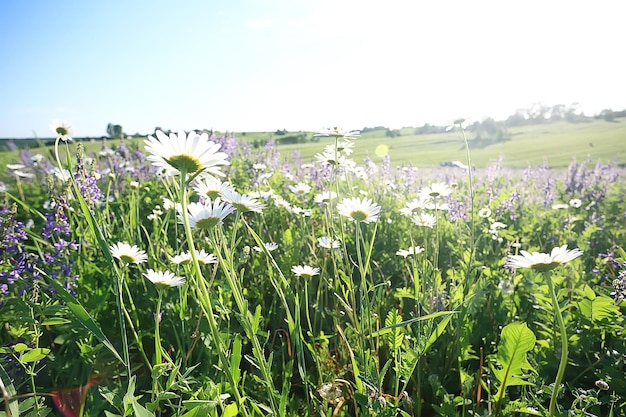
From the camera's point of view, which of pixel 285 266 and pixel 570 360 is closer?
pixel 570 360

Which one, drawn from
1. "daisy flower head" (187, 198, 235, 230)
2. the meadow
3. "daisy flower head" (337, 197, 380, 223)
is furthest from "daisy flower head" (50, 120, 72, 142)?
"daisy flower head" (337, 197, 380, 223)

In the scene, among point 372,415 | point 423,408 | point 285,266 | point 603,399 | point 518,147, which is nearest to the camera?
point 372,415

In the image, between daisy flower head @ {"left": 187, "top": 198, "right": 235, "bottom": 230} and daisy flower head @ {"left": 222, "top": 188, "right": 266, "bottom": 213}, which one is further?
daisy flower head @ {"left": 222, "top": 188, "right": 266, "bottom": 213}

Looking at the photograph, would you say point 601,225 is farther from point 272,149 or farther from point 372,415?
point 272,149

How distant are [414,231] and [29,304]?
225 cm

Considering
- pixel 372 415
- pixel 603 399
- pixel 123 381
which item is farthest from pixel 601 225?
pixel 123 381

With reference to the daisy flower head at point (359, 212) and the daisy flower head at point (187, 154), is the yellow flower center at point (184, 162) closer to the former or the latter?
the daisy flower head at point (187, 154)

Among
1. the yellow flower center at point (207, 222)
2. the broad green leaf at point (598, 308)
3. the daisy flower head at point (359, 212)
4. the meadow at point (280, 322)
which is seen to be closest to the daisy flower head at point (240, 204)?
the meadow at point (280, 322)

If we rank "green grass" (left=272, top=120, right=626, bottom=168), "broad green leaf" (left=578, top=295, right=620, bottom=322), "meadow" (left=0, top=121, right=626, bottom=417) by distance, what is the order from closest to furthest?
"meadow" (left=0, top=121, right=626, bottom=417) → "broad green leaf" (left=578, top=295, right=620, bottom=322) → "green grass" (left=272, top=120, right=626, bottom=168)

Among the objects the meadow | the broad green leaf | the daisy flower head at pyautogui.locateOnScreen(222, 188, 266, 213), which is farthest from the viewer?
the broad green leaf

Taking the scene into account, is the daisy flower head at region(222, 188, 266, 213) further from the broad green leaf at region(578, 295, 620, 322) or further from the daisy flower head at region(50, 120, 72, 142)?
the broad green leaf at region(578, 295, 620, 322)

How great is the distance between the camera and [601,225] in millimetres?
3477

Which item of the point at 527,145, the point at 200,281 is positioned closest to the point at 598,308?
the point at 200,281

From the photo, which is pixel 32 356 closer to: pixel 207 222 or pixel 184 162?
pixel 207 222
